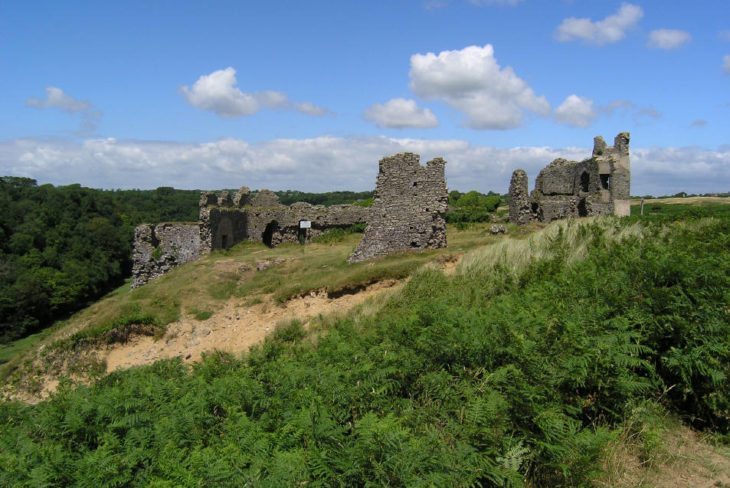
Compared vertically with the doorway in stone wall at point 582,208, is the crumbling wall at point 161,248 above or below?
below

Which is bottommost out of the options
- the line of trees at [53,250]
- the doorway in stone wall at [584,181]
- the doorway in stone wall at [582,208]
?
the line of trees at [53,250]

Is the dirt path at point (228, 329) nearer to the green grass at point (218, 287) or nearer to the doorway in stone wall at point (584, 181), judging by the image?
the green grass at point (218, 287)

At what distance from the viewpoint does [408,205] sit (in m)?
18.5

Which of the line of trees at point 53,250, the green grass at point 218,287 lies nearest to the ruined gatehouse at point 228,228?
the green grass at point 218,287

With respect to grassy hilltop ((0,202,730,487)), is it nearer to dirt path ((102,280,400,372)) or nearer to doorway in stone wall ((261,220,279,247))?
dirt path ((102,280,400,372))

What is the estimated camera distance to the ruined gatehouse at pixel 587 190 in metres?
23.9

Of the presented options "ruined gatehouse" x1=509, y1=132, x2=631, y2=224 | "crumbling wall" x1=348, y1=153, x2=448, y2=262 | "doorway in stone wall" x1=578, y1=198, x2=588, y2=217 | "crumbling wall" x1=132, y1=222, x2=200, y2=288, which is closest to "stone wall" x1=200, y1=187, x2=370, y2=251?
"crumbling wall" x1=132, y1=222, x2=200, y2=288

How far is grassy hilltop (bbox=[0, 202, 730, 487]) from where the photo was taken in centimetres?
395

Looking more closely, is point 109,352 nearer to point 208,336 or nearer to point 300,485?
point 208,336

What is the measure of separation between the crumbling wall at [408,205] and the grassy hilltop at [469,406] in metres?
9.65

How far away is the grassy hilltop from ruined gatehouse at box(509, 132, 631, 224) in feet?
52.9

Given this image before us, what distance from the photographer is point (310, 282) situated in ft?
55.6

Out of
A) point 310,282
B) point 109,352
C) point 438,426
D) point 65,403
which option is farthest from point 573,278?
point 109,352

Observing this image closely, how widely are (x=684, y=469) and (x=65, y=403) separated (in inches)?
305
